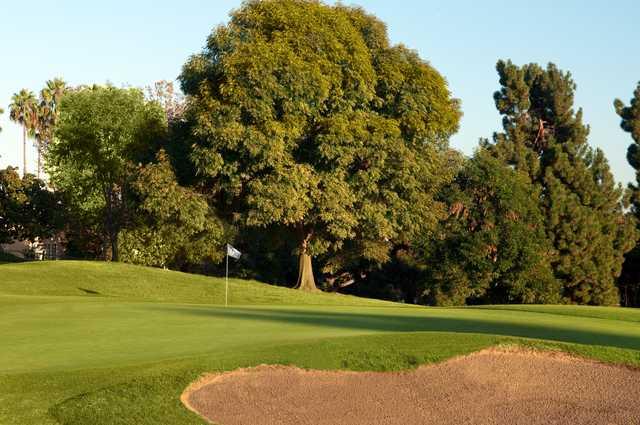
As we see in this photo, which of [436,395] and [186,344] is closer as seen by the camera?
[436,395]

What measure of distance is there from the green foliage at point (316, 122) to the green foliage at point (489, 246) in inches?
283

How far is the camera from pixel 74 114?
5484cm

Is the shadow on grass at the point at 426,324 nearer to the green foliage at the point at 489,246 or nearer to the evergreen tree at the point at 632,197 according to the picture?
the green foliage at the point at 489,246

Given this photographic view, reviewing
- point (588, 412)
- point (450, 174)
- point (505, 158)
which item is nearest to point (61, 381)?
point (588, 412)

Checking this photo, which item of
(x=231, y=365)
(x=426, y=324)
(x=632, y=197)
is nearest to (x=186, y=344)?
(x=231, y=365)

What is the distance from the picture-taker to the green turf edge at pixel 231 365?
39.7ft

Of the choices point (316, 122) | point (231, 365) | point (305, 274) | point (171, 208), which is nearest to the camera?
point (231, 365)

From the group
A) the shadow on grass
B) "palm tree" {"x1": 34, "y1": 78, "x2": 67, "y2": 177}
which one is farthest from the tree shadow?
"palm tree" {"x1": 34, "y1": 78, "x2": 67, "y2": 177}

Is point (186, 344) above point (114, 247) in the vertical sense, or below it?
below

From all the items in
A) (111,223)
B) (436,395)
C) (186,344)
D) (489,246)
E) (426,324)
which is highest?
(111,223)

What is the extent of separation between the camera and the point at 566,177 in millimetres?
64250

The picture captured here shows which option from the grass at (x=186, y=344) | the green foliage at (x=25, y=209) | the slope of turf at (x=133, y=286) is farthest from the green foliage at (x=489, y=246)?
the green foliage at (x=25, y=209)

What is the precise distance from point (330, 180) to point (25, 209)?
3177cm

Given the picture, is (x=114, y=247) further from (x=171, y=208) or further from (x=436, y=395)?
(x=436, y=395)
